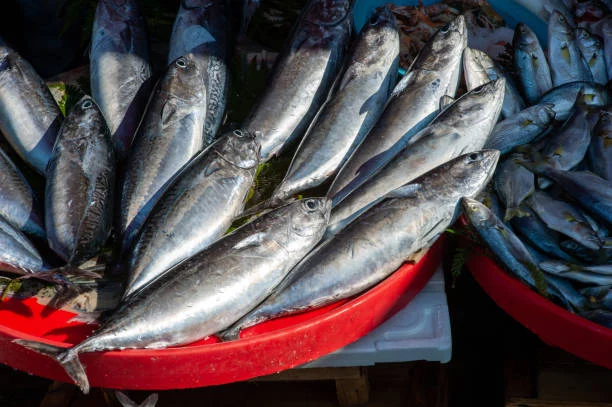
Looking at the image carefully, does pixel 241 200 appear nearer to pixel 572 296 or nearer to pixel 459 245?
pixel 459 245

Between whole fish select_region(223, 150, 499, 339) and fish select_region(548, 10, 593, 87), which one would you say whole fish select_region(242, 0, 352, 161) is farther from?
fish select_region(548, 10, 593, 87)

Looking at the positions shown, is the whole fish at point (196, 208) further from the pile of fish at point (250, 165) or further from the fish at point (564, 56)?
the fish at point (564, 56)

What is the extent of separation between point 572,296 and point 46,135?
214 cm

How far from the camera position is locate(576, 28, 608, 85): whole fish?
283 centimetres

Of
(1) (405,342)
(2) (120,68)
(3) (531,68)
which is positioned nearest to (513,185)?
(1) (405,342)

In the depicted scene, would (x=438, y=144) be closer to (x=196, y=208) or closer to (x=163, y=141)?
(x=196, y=208)

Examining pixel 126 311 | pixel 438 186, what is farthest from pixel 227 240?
pixel 438 186

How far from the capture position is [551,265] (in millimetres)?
2014

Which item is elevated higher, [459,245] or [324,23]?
[324,23]

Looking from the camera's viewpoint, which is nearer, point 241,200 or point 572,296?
point 572,296

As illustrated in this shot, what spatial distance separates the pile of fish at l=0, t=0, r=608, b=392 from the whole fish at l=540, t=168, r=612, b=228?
0.07 ft

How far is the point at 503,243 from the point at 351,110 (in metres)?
0.85

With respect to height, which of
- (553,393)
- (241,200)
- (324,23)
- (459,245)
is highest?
(324,23)

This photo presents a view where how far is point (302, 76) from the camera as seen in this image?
270 centimetres
